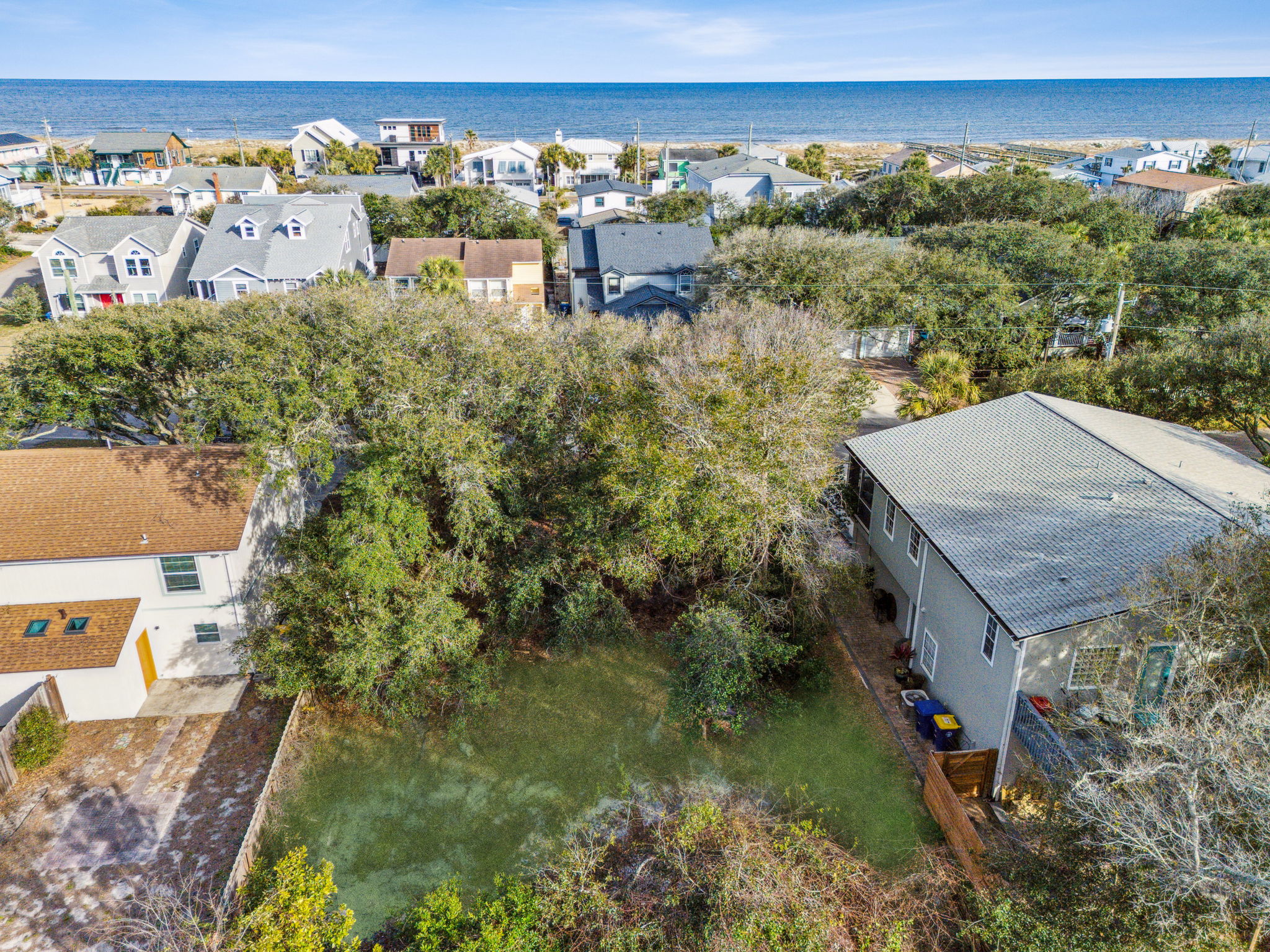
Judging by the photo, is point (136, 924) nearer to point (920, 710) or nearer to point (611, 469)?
point (611, 469)

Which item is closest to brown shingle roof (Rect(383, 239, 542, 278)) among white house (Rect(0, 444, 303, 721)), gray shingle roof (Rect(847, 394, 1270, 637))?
white house (Rect(0, 444, 303, 721))

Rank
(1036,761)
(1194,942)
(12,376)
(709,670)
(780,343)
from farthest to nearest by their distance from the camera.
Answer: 1. (12,376)
2. (780,343)
3. (709,670)
4. (1036,761)
5. (1194,942)

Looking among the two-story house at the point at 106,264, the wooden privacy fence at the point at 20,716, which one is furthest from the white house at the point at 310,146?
the wooden privacy fence at the point at 20,716

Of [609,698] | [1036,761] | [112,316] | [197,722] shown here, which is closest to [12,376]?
[112,316]

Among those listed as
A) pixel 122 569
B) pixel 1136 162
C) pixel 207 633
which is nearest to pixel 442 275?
pixel 122 569

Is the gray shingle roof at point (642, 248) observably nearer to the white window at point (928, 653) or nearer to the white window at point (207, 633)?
the white window at point (928, 653)

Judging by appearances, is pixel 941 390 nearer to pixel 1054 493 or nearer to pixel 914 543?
pixel 1054 493

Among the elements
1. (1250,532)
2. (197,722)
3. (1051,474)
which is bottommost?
(197,722)
